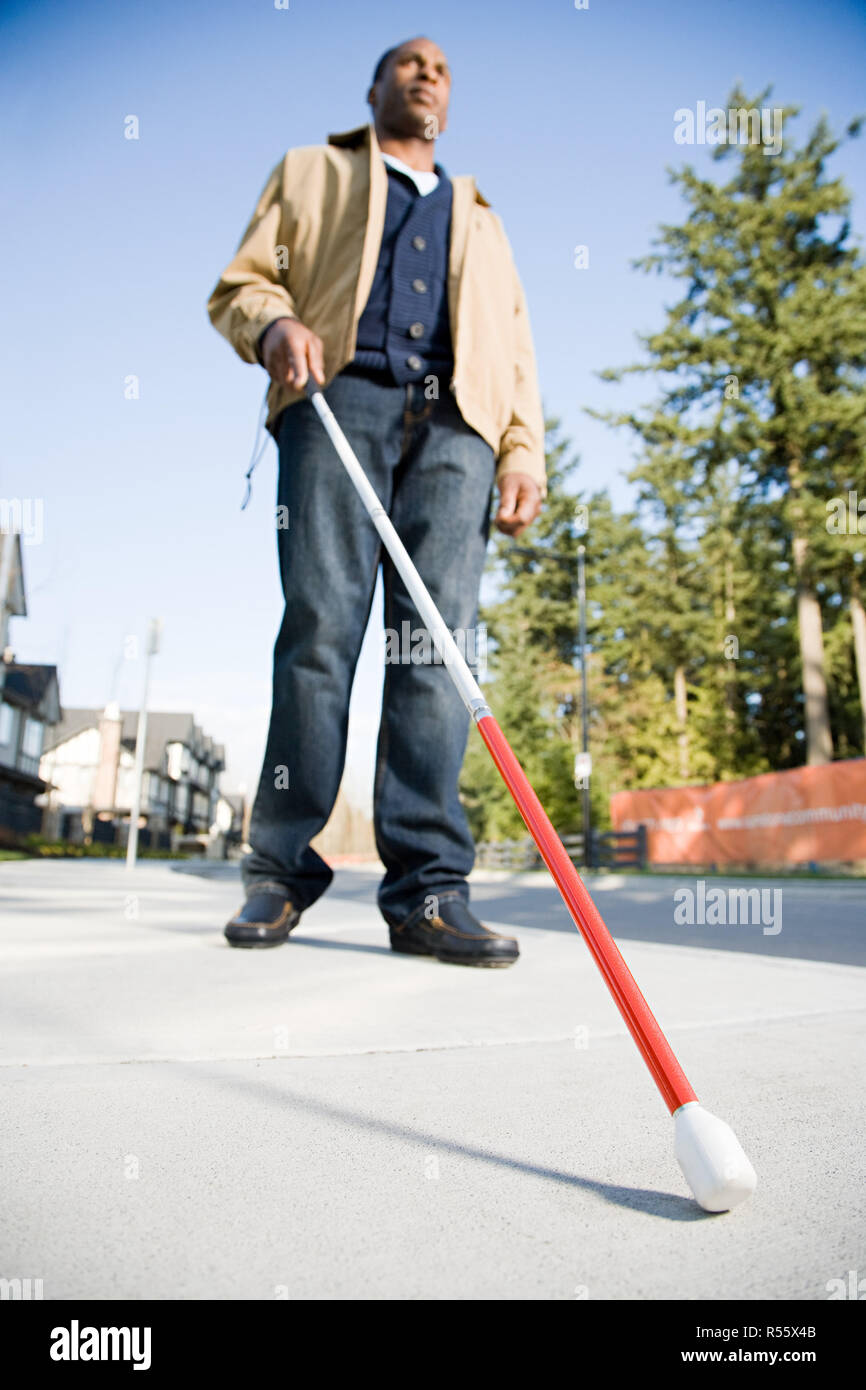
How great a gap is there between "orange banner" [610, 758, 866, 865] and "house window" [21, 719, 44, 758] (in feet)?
91.3

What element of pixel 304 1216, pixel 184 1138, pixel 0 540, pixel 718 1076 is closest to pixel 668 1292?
pixel 304 1216

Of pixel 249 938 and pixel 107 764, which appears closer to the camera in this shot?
pixel 249 938

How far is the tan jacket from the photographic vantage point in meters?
2.68

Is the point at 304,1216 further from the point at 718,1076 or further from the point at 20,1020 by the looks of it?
the point at 20,1020

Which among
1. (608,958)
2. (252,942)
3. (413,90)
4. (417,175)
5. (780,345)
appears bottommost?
(252,942)

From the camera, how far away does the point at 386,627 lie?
8.93ft

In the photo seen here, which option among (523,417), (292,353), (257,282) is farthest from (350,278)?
(523,417)

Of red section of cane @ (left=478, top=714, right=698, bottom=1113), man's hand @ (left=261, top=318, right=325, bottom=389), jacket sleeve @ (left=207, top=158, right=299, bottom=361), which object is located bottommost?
red section of cane @ (left=478, top=714, right=698, bottom=1113)

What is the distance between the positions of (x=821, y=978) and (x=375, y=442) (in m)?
1.77

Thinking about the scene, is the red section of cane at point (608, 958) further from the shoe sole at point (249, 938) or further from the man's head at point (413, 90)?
the man's head at point (413, 90)

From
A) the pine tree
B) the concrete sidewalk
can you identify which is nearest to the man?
the concrete sidewalk

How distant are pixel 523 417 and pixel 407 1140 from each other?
2.42 meters

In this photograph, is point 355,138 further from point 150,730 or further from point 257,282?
point 150,730

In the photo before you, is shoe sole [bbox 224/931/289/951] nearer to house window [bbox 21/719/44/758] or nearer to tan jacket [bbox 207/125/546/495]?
tan jacket [bbox 207/125/546/495]
